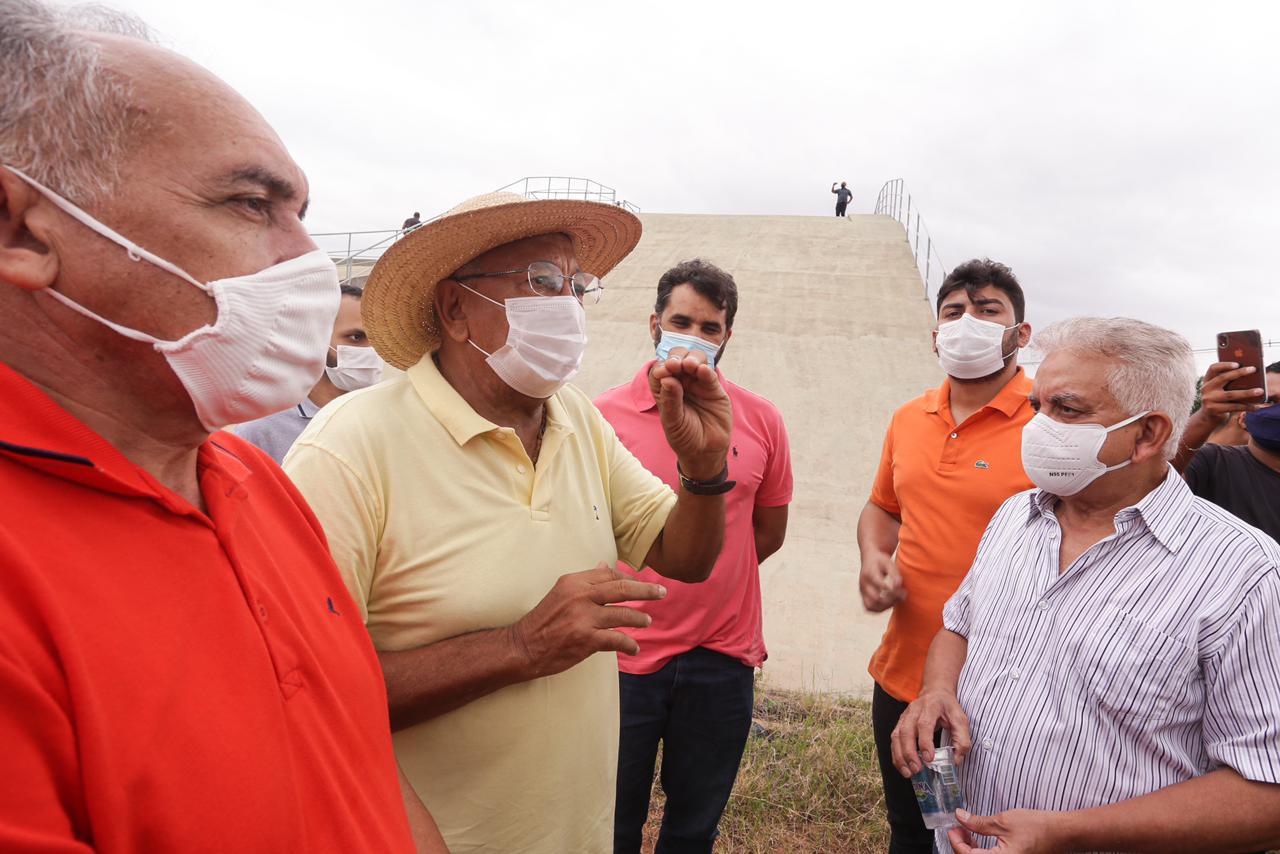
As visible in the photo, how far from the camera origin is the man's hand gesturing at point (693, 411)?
6.89ft

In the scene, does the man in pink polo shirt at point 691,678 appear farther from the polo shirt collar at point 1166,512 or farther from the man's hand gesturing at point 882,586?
the polo shirt collar at point 1166,512

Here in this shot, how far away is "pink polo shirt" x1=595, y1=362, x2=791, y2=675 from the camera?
10.3 ft

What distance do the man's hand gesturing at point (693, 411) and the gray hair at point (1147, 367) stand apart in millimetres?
1137

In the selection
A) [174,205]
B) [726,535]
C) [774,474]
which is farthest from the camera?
[774,474]

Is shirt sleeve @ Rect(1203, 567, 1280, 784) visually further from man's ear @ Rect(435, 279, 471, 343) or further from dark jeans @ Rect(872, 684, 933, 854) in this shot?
man's ear @ Rect(435, 279, 471, 343)

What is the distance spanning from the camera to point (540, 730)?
1.86 m

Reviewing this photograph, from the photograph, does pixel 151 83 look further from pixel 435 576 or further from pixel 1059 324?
pixel 1059 324

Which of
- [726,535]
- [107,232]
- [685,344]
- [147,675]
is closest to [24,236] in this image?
[107,232]

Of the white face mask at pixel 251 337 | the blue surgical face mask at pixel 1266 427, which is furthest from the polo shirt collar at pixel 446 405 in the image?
the blue surgical face mask at pixel 1266 427

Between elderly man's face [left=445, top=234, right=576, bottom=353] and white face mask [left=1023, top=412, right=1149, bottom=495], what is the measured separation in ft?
5.28

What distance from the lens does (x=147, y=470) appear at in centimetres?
108

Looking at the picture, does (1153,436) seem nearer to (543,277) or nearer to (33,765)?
(543,277)

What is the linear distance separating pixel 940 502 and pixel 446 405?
2.21m

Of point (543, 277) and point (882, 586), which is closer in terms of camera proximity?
point (543, 277)
